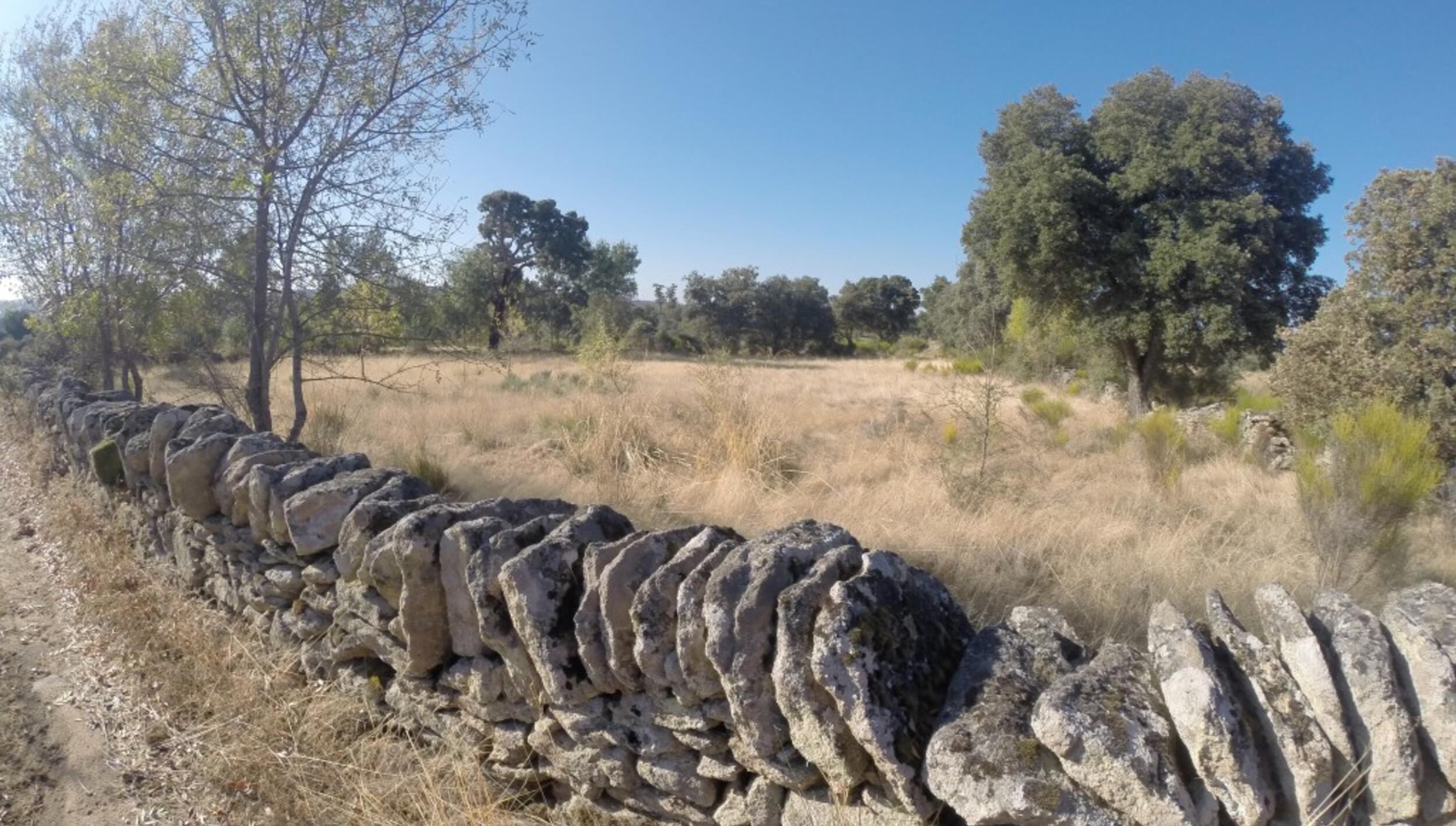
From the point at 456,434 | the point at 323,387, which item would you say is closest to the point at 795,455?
the point at 456,434

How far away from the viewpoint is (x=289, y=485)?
3.77 metres

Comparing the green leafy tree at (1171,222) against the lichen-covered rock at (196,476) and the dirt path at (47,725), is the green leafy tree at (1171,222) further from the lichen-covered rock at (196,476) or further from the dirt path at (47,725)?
the dirt path at (47,725)

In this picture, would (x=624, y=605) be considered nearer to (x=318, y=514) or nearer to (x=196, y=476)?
(x=318, y=514)

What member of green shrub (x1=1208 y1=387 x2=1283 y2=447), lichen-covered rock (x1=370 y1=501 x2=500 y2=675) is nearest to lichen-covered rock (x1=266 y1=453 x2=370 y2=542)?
lichen-covered rock (x1=370 y1=501 x2=500 y2=675)

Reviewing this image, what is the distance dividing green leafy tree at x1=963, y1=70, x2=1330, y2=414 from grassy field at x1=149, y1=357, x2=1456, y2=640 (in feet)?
11.5

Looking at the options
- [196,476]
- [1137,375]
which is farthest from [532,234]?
[196,476]

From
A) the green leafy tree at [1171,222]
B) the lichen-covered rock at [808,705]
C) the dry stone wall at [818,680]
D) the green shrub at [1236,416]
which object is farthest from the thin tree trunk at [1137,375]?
the lichen-covered rock at [808,705]

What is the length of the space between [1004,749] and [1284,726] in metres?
0.58

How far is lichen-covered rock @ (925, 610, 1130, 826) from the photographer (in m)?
1.79

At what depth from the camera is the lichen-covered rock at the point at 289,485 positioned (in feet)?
12.2

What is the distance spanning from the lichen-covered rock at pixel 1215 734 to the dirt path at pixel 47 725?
3415 mm

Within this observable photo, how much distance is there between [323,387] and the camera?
45.7ft

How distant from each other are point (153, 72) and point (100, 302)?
2.13 m

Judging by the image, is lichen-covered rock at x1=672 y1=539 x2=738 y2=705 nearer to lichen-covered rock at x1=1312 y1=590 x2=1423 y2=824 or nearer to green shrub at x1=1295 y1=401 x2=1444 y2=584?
lichen-covered rock at x1=1312 y1=590 x2=1423 y2=824
